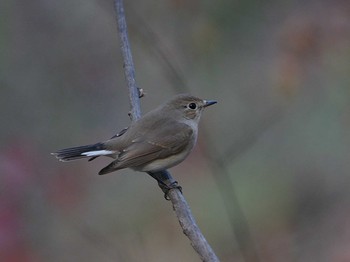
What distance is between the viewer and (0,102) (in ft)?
22.9

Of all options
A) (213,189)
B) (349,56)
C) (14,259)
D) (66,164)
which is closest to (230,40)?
(349,56)

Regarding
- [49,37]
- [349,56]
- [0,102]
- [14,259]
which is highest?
[49,37]

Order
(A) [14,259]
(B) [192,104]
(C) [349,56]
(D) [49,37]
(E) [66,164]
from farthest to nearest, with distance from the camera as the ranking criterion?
(D) [49,37] < (C) [349,56] < (E) [66,164] < (A) [14,259] < (B) [192,104]

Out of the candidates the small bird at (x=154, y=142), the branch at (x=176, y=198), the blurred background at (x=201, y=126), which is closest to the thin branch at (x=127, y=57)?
the branch at (x=176, y=198)

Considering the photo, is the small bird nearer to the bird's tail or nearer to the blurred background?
the bird's tail

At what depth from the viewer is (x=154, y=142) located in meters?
3.98

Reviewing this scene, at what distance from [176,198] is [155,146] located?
0.71 metres

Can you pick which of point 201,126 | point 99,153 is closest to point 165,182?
point 99,153

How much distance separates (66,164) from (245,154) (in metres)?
1.84

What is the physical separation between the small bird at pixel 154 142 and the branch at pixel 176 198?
9 centimetres

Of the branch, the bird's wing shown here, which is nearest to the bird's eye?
the bird's wing

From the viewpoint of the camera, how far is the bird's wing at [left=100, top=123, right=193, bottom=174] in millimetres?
3825

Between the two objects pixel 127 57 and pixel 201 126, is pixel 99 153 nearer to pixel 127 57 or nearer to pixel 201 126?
pixel 127 57

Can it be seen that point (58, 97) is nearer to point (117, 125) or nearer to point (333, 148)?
point (117, 125)
